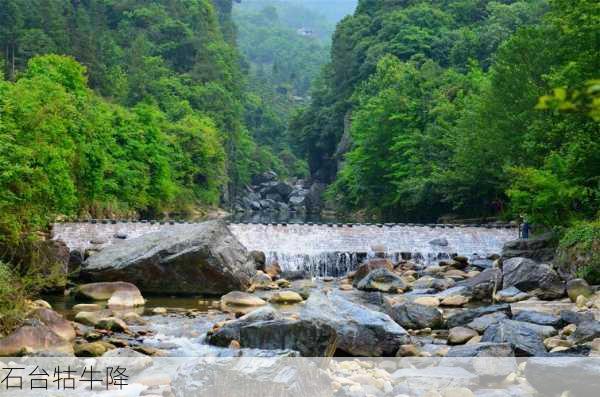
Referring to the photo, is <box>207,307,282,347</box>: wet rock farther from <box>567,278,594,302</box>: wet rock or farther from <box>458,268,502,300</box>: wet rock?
<box>567,278,594,302</box>: wet rock

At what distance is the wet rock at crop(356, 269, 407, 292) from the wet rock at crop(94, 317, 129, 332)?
321 inches

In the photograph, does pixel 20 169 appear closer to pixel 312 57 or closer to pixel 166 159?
pixel 166 159

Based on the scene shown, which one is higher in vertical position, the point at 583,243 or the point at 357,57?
the point at 357,57

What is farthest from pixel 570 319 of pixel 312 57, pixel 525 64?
pixel 312 57

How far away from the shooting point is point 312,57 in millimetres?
174250

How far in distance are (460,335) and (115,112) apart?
1334 inches

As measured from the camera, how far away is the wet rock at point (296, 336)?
11031 mm

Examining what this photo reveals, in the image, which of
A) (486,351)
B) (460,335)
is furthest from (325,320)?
(460,335)

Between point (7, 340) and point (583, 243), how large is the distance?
44.2 ft

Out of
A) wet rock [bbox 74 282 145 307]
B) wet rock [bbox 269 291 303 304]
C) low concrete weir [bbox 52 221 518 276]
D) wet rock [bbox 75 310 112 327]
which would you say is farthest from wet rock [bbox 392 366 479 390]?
low concrete weir [bbox 52 221 518 276]

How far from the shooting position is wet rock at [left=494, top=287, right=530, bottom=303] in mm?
17125

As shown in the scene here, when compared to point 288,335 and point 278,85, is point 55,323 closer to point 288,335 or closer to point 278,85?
point 288,335

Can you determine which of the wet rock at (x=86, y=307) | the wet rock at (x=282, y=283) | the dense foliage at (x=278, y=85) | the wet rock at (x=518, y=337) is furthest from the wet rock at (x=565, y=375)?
the dense foliage at (x=278, y=85)

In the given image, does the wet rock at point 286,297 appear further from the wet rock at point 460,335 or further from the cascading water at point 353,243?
the cascading water at point 353,243
